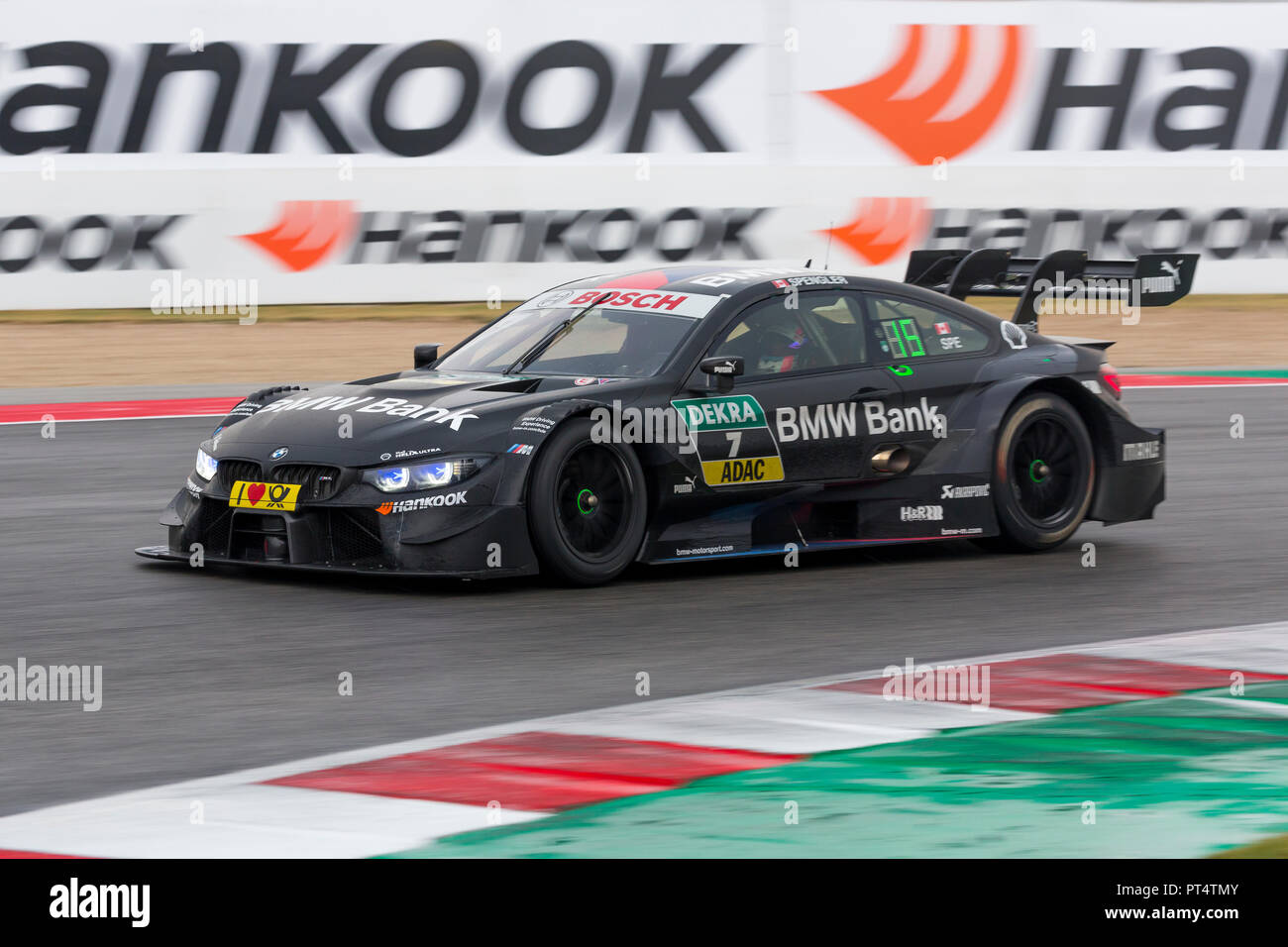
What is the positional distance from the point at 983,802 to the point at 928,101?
1937cm

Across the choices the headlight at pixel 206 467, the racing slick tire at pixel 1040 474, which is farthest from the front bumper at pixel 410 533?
the racing slick tire at pixel 1040 474

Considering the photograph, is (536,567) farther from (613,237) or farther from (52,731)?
(613,237)

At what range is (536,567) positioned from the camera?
826 centimetres

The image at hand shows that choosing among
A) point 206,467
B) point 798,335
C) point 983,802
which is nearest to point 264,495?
point 206,467

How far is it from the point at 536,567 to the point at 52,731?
261 centimetres

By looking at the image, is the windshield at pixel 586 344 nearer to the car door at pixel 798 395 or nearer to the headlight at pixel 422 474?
the car door at pixel 798 395

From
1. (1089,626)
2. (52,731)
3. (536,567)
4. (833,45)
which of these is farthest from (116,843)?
(833,45)

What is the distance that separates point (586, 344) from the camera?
357 inches

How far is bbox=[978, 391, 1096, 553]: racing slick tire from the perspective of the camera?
9484 millimetres

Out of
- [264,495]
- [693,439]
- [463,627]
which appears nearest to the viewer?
[463,627]

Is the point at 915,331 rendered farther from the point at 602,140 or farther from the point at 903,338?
the point at 602,140

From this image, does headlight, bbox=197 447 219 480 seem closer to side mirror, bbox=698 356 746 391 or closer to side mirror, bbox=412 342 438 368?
side mirror, bbox=412 342 438 368

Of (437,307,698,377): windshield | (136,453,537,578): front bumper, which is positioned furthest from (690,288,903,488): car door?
(136,453,537,578): front bumper
